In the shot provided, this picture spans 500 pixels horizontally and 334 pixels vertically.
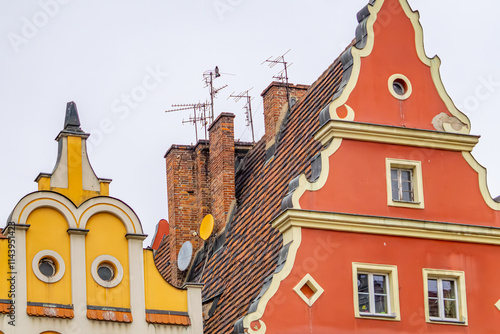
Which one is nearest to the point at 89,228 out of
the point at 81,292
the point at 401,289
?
the point at 81,292

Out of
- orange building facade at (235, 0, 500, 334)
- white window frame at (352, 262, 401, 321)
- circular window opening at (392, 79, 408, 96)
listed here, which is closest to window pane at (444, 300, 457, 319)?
orange building facade at (235, 0, 500, 334)

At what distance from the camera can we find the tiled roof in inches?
1193

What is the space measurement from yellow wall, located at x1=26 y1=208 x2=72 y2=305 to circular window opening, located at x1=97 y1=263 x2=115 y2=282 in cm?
67

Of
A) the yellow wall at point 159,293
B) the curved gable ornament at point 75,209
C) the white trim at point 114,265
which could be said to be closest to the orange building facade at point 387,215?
the yellow wall at point 159,293

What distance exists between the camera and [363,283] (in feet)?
93.9

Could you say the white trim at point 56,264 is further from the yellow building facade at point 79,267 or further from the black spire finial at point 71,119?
the black spire finial at point 71,119

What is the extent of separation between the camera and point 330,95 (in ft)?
104

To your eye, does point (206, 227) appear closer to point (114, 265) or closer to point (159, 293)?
point (159, 293)

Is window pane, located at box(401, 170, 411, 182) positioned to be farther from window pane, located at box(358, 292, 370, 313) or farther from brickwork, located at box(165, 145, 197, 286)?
brickwork, located at box(165, 145, 197, 286)

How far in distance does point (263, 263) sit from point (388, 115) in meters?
3.85

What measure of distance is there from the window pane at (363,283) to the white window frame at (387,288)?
76 mm

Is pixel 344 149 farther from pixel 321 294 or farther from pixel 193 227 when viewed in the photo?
pixel 193 227

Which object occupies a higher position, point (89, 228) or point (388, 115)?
point (388, 115)

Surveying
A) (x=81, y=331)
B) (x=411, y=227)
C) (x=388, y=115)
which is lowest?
(x=81, y=331)
